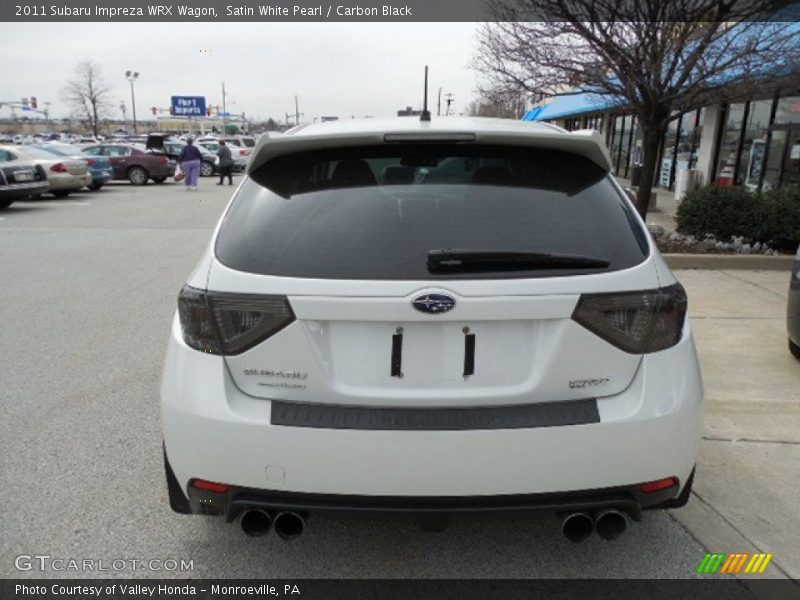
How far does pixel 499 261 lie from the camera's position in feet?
7.18

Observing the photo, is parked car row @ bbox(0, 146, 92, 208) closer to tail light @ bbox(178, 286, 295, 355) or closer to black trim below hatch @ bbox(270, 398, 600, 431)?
tail light @ bbox(178, 286, 295, 355)

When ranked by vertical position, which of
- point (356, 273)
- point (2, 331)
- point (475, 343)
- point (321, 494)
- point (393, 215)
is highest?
point (393, 215)

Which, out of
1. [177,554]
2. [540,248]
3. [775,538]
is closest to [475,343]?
[540,248]

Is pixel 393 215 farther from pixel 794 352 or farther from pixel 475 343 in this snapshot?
pixel 794 352

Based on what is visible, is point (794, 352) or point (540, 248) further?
point (794, 352)

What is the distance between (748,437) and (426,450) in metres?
2.57

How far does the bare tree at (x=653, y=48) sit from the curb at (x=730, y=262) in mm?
2024

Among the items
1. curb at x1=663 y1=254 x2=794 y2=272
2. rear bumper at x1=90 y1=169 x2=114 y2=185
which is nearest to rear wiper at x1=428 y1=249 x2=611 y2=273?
curb at x1=663 y1=254 x2=794 y2=272

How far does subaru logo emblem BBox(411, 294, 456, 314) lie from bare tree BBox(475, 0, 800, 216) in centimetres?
732

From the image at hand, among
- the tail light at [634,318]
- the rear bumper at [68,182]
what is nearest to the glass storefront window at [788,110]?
the tail light at [634,318]

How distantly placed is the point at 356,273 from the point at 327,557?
132 cm

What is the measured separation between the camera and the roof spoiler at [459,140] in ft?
8.11

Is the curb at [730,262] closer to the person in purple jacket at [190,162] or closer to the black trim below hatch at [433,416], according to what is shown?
the black trim below hatch at [433,416]

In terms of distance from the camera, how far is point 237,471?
85.8 inches
